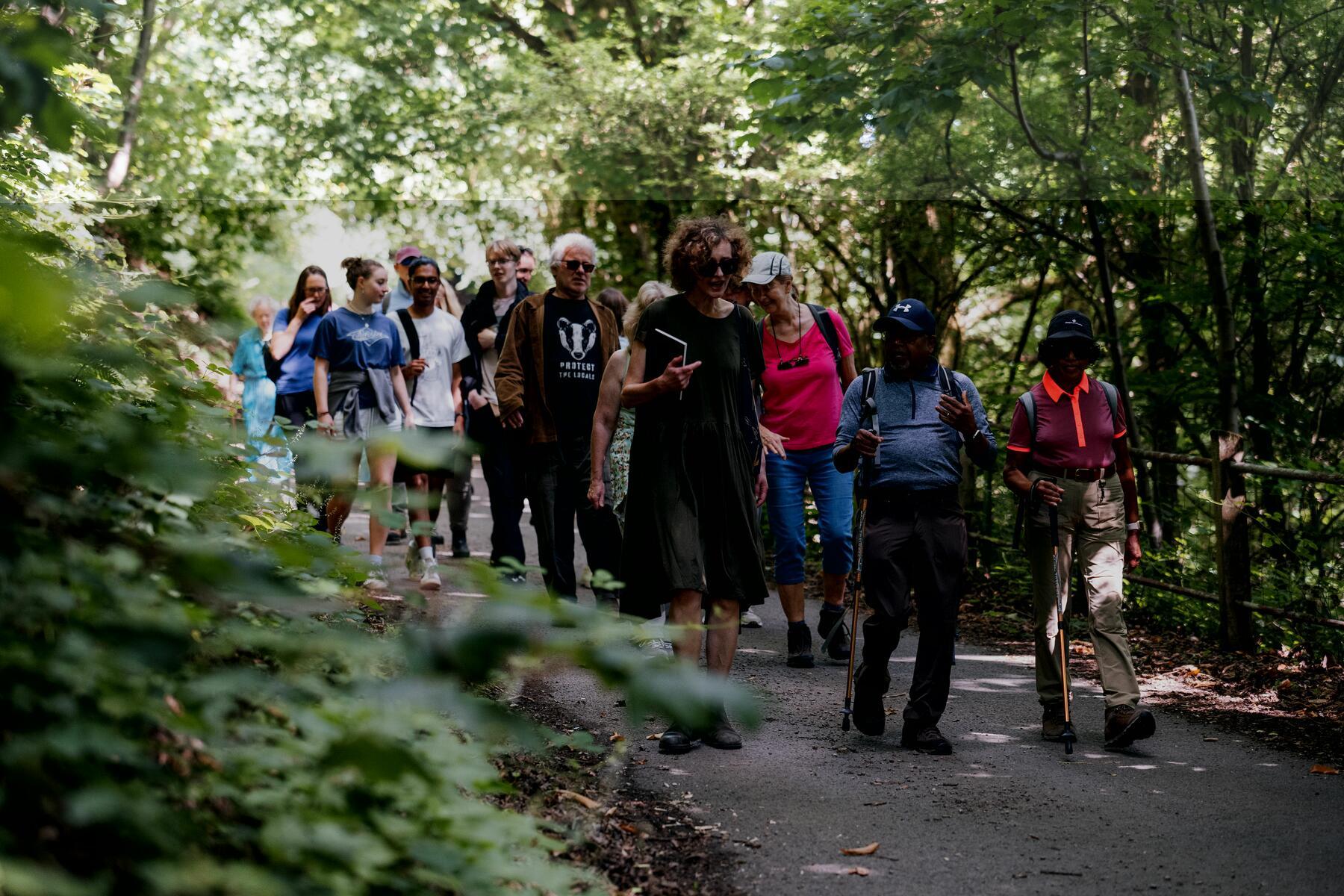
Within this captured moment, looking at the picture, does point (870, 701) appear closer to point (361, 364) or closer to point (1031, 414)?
point (1031, 414)

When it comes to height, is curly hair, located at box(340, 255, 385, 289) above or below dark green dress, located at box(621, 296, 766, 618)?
above

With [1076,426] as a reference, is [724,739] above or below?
below

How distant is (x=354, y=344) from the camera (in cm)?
905

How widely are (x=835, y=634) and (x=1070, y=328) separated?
2.35 m

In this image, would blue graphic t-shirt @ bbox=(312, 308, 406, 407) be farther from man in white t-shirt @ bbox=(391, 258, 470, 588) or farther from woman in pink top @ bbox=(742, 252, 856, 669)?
woman in pink top @ bbox=(742, 252, 856, 669)

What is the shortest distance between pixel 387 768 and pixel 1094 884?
118 inches

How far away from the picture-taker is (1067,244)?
37.1 ft

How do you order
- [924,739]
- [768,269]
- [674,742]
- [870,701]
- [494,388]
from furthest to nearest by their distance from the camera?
1. [494,388]
2. [768,269]
3. [870,701]
4. [924,739]
5. [674,742]

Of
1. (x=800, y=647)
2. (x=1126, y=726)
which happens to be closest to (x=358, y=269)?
(x=800, y=647)

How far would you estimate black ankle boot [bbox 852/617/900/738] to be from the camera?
6.00m

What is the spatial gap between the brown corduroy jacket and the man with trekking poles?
8.24 feet

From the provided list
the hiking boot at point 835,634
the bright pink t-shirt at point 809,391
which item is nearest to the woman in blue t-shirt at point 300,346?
the bright pink t-shirt at point 809,391

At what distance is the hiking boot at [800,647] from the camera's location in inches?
302

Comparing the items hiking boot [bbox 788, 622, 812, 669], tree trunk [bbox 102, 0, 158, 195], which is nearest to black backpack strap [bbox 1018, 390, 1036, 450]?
hiking boot [bbox 788, 622, 812, 669]
